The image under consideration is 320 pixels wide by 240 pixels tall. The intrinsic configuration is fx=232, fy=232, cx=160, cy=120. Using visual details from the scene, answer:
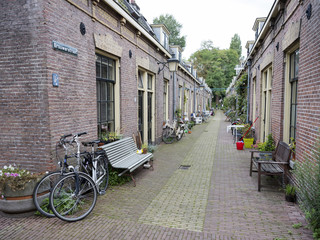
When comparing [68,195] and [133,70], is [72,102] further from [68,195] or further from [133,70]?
[133,70]

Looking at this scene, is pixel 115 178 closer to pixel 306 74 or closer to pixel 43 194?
pixel 43 194

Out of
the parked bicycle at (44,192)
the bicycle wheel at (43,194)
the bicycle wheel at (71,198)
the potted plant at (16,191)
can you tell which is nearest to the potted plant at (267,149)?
the bicycle wheel at (71,198)

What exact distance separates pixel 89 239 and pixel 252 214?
8.10 feet

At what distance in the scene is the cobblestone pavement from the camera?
3119 millimetres

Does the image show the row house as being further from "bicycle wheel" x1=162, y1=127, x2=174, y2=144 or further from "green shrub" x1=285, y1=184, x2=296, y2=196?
"bicycle wheel" x1=162, y1=127, x2=174, y2=144

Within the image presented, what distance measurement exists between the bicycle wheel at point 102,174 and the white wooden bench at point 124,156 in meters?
0.13

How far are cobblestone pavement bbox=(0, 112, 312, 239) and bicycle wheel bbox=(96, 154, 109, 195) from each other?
7.2 inches

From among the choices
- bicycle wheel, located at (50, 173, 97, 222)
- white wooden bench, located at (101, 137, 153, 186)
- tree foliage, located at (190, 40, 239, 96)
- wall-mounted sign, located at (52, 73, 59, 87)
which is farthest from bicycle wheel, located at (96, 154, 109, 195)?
tree foliage, located at (190, 40, 239, 96)

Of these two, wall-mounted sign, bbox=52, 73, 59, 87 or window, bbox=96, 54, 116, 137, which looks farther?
window, bbox=96, 54, 116, 137

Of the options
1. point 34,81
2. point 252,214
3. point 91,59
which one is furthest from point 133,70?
point 252,214

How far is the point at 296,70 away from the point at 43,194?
17.4 feet

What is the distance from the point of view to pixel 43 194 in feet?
11.9

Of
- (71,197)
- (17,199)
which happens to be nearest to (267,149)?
(71,197)

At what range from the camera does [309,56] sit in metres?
3.81
